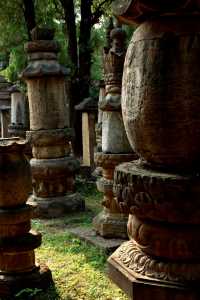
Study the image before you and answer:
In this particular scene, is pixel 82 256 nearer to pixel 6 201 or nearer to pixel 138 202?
pixel 6 201

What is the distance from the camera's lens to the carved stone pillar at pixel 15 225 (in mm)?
4059

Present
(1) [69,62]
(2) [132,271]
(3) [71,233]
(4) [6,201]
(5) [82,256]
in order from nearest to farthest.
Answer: (2) [132,271] → (4) [6,201] → (5) [82,256] → (3) [71,233] → (1) [69,62]

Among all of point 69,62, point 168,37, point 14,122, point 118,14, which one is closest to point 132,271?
point 168,37

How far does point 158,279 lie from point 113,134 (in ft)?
10.4

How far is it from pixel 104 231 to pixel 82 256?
45 cm

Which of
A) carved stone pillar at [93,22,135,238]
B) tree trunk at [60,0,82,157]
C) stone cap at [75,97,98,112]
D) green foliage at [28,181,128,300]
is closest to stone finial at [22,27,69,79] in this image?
carved stone pillar at [93,22,135,238]

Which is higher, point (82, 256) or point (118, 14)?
point (118, 14)

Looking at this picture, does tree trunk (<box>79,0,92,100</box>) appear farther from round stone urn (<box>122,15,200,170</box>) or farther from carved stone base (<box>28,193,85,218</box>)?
round stone urn (<box>122,15,200,170</box>)

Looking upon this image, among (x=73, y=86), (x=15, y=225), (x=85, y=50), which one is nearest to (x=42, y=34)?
(x=15, y=225)

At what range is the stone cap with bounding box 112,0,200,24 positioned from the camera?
2104 mm

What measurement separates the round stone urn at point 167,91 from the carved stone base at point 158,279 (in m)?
0.49

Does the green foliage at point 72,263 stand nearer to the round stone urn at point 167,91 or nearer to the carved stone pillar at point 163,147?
the carved stone pillar at point 163,147

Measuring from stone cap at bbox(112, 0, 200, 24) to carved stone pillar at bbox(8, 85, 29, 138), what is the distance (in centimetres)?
806

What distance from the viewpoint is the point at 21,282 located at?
417 centimetres
